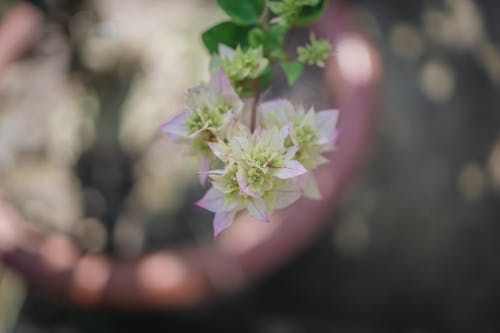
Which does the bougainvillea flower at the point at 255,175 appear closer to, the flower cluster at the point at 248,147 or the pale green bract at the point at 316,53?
the flower cluster at the point at 248,147

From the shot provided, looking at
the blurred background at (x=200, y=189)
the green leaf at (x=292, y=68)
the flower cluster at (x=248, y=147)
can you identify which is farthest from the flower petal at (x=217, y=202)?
the blurred background at (x=200, y=189)

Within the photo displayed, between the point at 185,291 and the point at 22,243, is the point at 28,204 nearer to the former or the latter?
the point at 22,243

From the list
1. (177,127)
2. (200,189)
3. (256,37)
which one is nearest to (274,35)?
(256,37)

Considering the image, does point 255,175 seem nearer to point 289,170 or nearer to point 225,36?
point 289,170

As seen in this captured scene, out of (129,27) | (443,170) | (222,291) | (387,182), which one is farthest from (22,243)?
(443,170)

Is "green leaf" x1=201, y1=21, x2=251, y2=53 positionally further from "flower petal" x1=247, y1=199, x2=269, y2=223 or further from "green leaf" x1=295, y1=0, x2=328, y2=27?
"flower petal" x1=247, y1=199, x2=269, y2=223

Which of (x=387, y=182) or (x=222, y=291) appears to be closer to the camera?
(x=222, y=291)

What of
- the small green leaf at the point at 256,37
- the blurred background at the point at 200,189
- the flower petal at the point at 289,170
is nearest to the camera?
the flower petal at the point at 289,170
